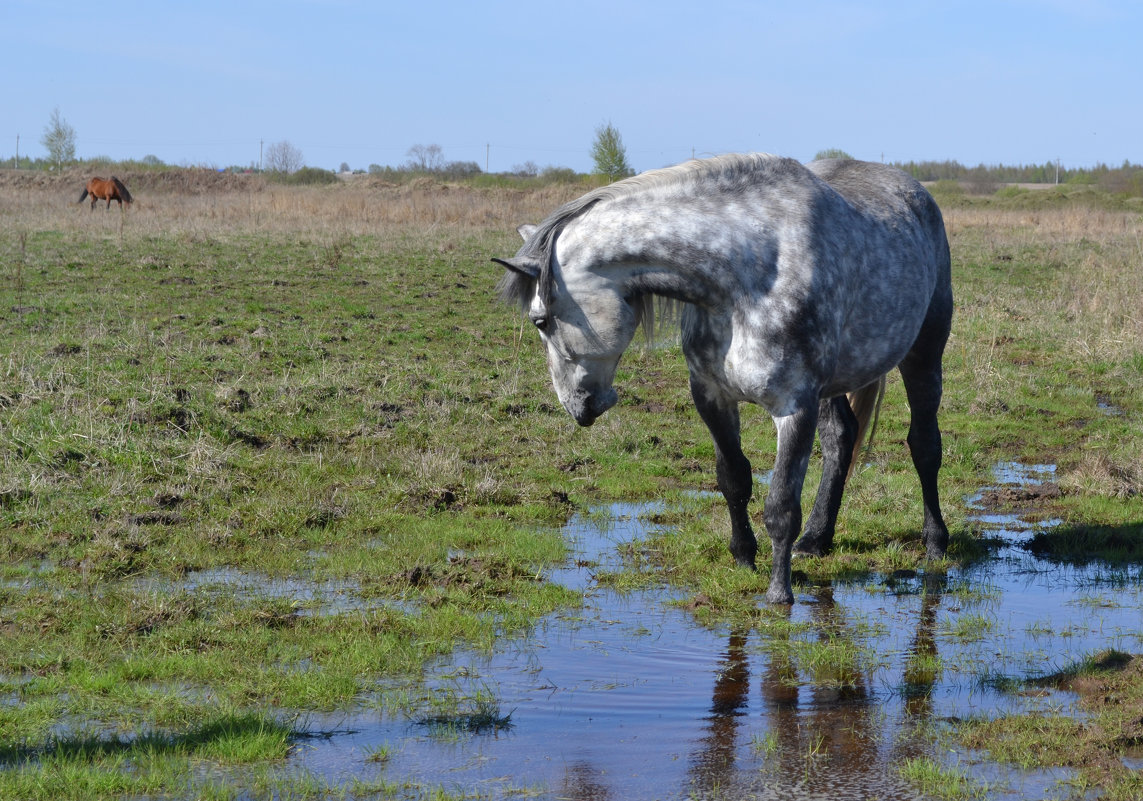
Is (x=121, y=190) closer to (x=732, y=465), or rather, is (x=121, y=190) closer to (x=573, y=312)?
(x=732, y=465)

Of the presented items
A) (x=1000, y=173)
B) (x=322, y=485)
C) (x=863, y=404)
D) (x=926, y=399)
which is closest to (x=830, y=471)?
(x=863, y=404)

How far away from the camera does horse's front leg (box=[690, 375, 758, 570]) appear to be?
5.32 meters

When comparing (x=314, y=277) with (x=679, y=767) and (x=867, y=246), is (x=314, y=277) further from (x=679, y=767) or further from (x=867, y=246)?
(x=679, y=767)

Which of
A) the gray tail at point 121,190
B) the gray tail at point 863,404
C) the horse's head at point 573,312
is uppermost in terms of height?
the gray tail at point 121,190

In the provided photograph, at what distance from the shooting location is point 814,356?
486 centimetres

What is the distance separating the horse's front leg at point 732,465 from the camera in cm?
532

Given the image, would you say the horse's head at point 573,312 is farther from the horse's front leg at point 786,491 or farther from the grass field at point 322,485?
the grass field at point 322,485

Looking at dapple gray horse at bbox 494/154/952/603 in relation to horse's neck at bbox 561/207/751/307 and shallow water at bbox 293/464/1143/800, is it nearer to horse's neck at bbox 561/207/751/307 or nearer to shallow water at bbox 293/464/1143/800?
horse's neck at bbox 561/207/751/307

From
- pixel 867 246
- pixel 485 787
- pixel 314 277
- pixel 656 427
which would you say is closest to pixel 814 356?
pixel 867 246

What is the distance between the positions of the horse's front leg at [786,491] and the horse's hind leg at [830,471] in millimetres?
930

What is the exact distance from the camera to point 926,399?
6.15 m

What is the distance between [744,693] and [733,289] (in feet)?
5.65

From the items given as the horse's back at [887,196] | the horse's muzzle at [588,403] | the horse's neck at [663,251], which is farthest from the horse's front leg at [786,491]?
the horse's back at [887,196]

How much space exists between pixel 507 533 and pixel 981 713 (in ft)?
9.63
